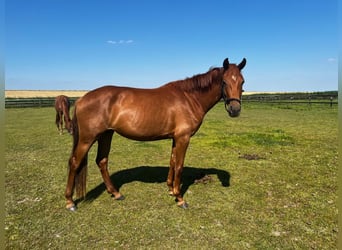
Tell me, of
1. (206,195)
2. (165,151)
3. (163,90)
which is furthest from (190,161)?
(163,90)

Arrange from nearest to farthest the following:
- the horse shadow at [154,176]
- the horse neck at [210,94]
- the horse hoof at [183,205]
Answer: the horse hoof at [183,205] → the horse neck at [210,94] → the horse shadow at [154,176]

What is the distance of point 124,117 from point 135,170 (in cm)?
257

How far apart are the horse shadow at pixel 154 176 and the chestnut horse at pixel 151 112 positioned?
→ 723mm

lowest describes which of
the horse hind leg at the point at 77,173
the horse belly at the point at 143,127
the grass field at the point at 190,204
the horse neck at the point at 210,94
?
the grass field at the point at 190,204

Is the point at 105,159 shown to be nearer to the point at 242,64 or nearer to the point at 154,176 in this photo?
the point at 154,176

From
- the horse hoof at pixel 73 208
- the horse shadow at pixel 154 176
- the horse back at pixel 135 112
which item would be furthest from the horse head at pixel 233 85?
the horse hoof at pixel 73 208

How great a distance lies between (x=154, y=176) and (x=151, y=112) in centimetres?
219

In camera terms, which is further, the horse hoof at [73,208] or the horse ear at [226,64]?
the horse hoof at [73,208]

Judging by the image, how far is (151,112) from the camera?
4379 mm

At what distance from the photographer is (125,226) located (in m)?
3.84

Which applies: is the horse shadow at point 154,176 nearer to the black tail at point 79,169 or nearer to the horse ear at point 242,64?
the black tail at point 79,169

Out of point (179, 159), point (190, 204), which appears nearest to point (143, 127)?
point (179, 159)

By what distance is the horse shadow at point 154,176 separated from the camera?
5.43 metres

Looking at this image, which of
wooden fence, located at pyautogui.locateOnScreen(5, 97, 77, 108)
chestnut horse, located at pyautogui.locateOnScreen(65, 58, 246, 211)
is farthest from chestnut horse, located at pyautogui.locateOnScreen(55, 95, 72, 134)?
wooden fence, located at pyautogui.locateOnScreen(5, 97, 77, 108)
